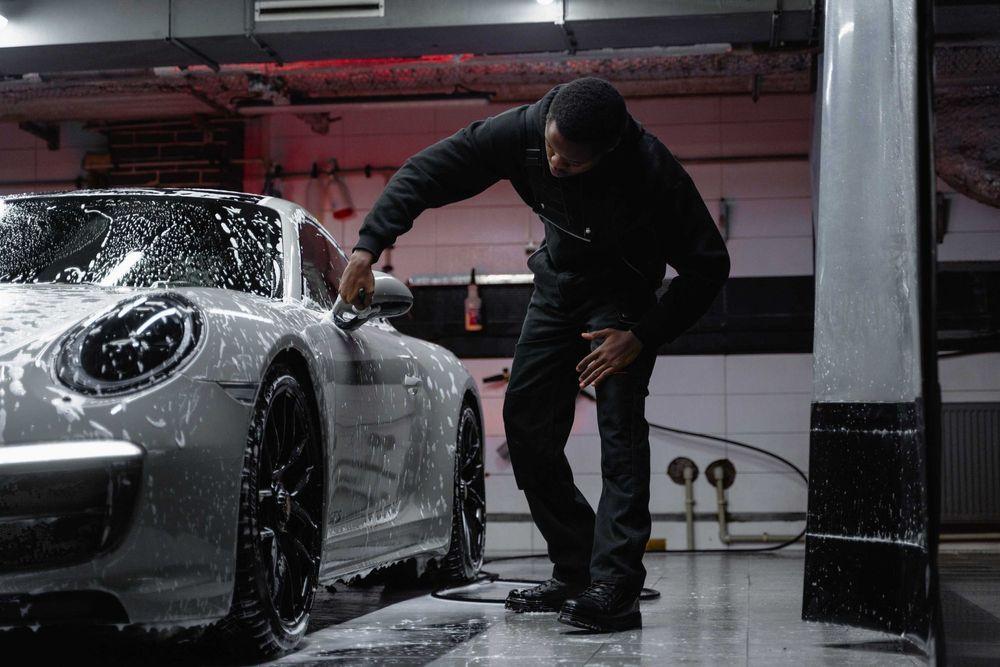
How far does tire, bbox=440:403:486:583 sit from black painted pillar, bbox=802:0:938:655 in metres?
1.93

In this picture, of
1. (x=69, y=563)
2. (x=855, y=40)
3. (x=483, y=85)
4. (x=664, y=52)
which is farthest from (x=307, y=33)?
(x=69, y=563)

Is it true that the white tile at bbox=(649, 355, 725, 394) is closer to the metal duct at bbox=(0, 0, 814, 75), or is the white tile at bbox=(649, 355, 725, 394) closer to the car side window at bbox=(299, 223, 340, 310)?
the metal duct at bbox=(0, 0, 814, 75)

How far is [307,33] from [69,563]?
4.23 m

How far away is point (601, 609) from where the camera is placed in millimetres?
3117

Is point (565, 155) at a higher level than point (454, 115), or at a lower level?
lower

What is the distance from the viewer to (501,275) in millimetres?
8398

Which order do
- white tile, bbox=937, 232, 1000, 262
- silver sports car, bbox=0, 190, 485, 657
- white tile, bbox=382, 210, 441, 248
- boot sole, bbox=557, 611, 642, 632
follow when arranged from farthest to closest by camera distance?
white tile, bbox=382, 210, 441, 248, white tile, bbox=937, 232, 1000, 262, boot sole, bbox=557, 611, 642, 632, silver sports car, bbox=0, 190, 485, 657

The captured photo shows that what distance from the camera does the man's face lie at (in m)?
2.98

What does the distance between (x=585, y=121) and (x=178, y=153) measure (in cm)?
635

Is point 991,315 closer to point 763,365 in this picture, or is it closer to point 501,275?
point 763,365

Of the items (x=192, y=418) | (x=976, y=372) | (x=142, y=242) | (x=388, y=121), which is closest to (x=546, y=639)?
(x=192, y=418)

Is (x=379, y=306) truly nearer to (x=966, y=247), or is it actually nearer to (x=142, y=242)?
(x=142, y=242)

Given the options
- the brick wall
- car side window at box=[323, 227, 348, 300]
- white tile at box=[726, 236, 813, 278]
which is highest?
the brick wall

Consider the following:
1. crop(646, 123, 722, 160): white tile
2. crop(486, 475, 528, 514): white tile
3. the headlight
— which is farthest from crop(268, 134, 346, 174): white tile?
the headlight
